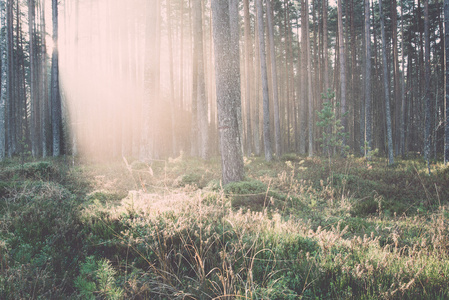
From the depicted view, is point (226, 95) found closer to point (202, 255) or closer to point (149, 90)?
point (202, 255)

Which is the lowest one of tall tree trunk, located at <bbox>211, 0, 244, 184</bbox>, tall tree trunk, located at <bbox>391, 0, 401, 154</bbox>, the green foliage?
the green foliage

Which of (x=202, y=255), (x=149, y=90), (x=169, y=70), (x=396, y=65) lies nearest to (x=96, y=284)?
(x=202, y=255)

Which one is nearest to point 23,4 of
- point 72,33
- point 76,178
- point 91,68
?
point 72,33

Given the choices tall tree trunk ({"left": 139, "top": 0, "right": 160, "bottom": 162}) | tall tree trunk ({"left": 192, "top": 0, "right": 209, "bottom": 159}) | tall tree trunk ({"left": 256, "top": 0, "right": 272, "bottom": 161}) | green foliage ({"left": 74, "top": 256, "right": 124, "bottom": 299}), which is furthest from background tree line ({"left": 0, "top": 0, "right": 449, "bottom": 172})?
green foliage ({"left": 74, "top": 256, "right": 124, "bottom": 299})

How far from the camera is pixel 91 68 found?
2323cm

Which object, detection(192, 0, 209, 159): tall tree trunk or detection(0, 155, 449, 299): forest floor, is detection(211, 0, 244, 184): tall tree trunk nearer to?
detection(0, 155, 449, 299): forest floor

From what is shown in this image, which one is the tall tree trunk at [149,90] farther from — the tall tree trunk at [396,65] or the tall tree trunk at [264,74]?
the tall tree trunk at [396,65]

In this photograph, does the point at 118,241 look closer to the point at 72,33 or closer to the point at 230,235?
the point at 230,235

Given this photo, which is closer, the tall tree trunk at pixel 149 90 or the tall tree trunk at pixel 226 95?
the tall tree trunk at pixel 226 95

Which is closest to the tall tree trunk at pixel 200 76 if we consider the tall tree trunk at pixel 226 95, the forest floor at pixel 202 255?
the tall tree trunk at pixel 226 95

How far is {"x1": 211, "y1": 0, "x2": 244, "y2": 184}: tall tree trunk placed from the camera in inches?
257

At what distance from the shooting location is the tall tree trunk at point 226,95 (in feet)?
21.4

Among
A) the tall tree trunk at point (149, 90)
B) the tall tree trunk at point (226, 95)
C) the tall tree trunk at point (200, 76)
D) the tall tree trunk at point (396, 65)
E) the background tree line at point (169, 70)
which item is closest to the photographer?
the tall tree trunk at point (226, 95)

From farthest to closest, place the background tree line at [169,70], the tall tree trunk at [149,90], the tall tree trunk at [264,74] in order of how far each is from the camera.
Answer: the background tree line at [169,70] → the tall tree trunk at [264,74] → the tall tree trunk at [149,90]
